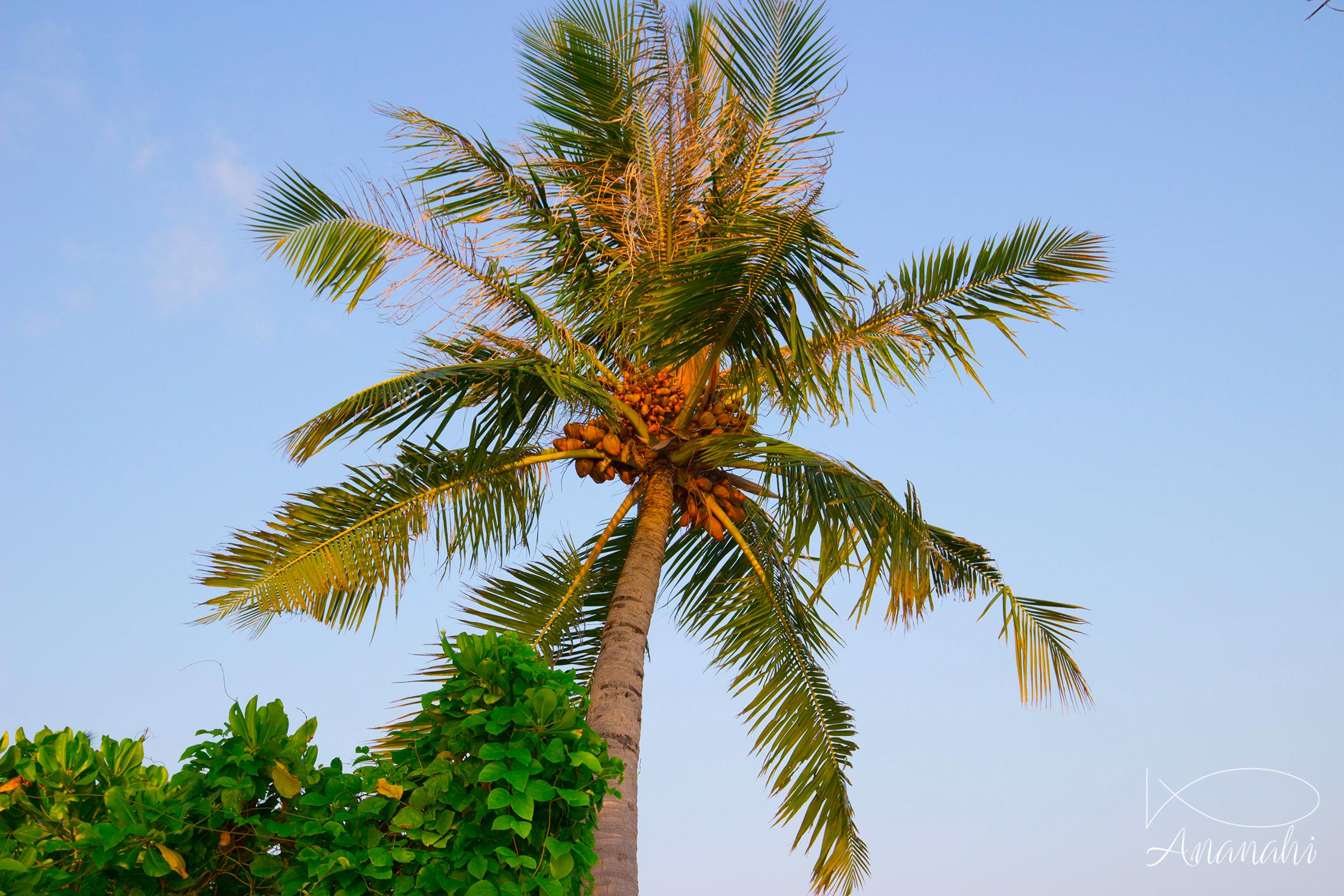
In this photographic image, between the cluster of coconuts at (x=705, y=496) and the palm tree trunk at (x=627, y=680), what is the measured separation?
0.21 metres

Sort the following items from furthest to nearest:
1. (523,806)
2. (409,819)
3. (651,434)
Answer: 1. (651,434)
2. (409,819)
3. (523,806)

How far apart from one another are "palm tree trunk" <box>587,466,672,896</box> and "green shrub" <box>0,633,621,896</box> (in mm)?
1017

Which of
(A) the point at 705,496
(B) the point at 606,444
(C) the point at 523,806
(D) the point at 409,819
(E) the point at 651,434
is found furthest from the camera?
(A) the point at 705,496

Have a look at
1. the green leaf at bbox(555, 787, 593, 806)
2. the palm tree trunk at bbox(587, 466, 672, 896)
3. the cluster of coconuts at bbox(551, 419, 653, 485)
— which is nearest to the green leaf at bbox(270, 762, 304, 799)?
the green leaf at bbox(555, 787, 593, 806)

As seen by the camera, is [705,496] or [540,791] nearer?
[540,791]

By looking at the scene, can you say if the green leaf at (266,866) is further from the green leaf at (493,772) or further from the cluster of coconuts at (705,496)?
the cluster of coconuts at (705,496)

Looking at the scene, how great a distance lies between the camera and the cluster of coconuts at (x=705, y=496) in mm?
8227

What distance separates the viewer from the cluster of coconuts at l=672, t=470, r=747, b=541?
8.23m

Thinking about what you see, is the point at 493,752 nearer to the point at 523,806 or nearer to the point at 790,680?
the point at 523,806

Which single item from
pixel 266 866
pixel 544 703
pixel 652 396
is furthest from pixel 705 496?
pixel 266 866

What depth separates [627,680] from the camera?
21.9 ft

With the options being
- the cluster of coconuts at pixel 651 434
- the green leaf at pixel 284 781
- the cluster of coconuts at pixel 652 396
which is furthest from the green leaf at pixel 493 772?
the cluster of coconuts at pixel 652 396

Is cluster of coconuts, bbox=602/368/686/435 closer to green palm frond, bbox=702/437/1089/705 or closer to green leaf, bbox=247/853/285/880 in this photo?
green palm frond, bbox=702/437/1089/705

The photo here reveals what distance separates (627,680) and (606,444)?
1.93m
